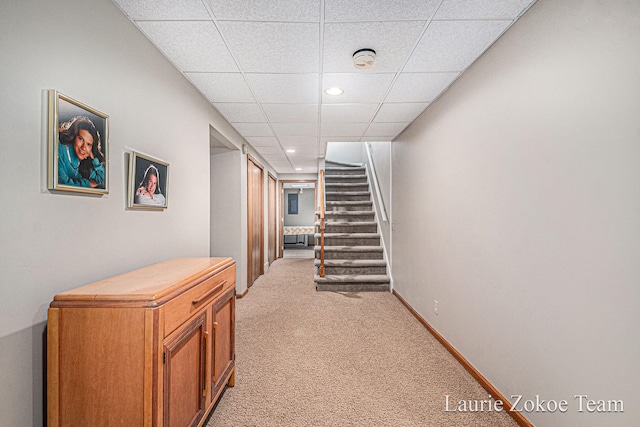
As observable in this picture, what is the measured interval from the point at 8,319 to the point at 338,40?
6.77ft

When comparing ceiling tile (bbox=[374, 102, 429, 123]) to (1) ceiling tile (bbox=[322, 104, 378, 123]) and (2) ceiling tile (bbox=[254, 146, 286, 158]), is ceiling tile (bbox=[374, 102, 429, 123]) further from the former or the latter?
(2) ceiling tile (bbox=[254, 146, 286, 158])

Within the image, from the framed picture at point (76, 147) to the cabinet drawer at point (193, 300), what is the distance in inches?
25.5

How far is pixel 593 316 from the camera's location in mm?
1229

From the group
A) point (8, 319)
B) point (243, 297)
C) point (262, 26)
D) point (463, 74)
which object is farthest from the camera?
point (243, 297)

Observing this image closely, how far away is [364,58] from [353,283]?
11.5ft

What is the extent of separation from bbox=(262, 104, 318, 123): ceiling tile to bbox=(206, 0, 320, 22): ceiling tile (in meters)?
1.32

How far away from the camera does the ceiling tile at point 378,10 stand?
1551mm

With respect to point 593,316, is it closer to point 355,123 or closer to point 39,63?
point 39,63

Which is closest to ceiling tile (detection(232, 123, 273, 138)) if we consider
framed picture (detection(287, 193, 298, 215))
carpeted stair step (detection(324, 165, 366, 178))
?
carpeted stair step (detection(324, 165, 366, 178))

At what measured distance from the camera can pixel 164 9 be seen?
1591 millimetres

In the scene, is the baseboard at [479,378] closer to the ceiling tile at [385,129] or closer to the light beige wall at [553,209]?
the light beige wall at [553,209]

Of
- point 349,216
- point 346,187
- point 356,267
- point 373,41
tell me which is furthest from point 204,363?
point 346,187

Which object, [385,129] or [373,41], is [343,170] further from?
[373,41]

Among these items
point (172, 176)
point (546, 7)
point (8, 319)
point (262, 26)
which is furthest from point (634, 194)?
point (172, 176)
